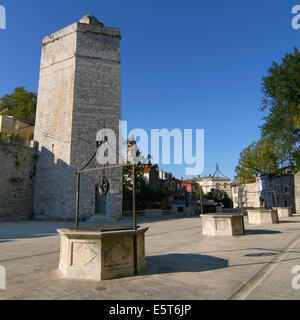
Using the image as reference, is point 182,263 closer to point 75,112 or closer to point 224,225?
point 224,225

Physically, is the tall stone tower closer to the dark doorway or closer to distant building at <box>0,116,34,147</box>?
the dark doorway

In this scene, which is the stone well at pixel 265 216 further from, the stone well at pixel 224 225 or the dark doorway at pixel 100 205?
the dark doorway at pixel 100 205

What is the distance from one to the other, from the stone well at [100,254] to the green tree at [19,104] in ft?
100.0

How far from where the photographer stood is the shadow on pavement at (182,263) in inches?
197

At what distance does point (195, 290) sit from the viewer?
3.79 metres

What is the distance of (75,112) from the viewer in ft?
63.5

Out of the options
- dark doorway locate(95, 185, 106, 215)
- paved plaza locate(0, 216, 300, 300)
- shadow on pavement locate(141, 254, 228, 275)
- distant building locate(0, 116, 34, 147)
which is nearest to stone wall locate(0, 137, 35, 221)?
distant building locate(0, 116, 34, 147)

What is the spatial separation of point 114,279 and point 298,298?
295 cm

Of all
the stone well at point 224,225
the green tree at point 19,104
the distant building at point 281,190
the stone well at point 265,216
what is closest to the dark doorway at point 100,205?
the stone well at point 224,225

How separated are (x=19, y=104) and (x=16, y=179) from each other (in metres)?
16.1

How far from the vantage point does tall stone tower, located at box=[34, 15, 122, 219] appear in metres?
18.8
